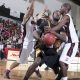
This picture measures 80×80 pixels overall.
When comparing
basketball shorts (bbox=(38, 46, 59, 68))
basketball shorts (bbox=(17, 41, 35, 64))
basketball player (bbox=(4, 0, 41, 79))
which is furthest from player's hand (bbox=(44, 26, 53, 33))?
basketball shorts (bbox=(17, 41, 35, 64))

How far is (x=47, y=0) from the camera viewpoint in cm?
1912

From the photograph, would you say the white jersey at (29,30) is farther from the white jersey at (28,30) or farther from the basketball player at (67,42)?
the basketball player at (67,42)

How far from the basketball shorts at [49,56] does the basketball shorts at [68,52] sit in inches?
5.3

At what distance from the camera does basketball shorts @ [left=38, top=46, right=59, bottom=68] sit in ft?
13.7

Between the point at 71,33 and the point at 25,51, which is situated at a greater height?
the point at 71,33

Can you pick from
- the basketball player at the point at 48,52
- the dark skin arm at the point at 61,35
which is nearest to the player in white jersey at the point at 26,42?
the basketball player at the point at 48,52

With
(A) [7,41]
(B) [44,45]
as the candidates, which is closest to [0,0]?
(A) [7,41]

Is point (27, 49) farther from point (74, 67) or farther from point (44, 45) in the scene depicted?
point (74, 67)

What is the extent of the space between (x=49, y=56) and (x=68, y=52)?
1.26 feet

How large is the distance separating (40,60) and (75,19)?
60.3 feet

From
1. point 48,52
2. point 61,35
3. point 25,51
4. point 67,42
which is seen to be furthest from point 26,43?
point 61,35

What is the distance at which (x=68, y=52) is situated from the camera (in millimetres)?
4246

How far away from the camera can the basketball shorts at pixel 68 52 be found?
13.8 feet

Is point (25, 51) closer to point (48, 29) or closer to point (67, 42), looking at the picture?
Result: point (67, 42)
